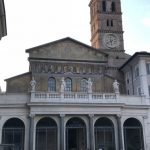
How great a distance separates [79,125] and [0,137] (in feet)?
27.7

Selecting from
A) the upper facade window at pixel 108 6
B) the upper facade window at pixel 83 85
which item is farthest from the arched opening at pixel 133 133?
the upper facade window at pixel 108 6

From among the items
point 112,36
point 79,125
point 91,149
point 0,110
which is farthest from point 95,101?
point 112,36

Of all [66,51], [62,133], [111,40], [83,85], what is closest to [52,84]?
[83,85]

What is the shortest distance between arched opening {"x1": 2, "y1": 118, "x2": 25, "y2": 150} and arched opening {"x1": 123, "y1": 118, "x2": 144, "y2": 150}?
1148 centimetres

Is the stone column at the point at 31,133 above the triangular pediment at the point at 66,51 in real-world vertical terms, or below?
below

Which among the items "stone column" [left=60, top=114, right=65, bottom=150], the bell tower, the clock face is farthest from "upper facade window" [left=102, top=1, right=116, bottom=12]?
"stone column" [left=60, top=114, right=65, bottom=150]

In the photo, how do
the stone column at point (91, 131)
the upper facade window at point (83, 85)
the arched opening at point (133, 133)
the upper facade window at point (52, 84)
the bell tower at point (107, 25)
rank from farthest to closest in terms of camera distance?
the bell tower at point (107, 25) → the upper facade window at point (83, 85) → the upper facade window at point (52, 84) → the arched opening at point (133, 133) → the stone column at point (91, 131)

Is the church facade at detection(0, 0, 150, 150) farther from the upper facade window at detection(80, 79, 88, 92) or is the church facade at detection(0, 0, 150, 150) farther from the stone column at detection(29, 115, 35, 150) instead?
the upper facade window at detection(80, 79, 88, 92)

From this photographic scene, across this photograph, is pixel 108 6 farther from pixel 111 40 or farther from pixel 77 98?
pixel 77 98

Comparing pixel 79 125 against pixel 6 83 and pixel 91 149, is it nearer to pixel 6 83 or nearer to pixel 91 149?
pixel 91 149

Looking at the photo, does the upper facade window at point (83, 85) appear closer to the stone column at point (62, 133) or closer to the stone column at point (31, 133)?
the stone column at point (62, 133)

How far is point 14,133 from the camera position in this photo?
105 feet

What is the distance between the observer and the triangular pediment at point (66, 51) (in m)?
40.0

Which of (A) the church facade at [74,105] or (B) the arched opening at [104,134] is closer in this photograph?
(A) the church facade at [74,105]
